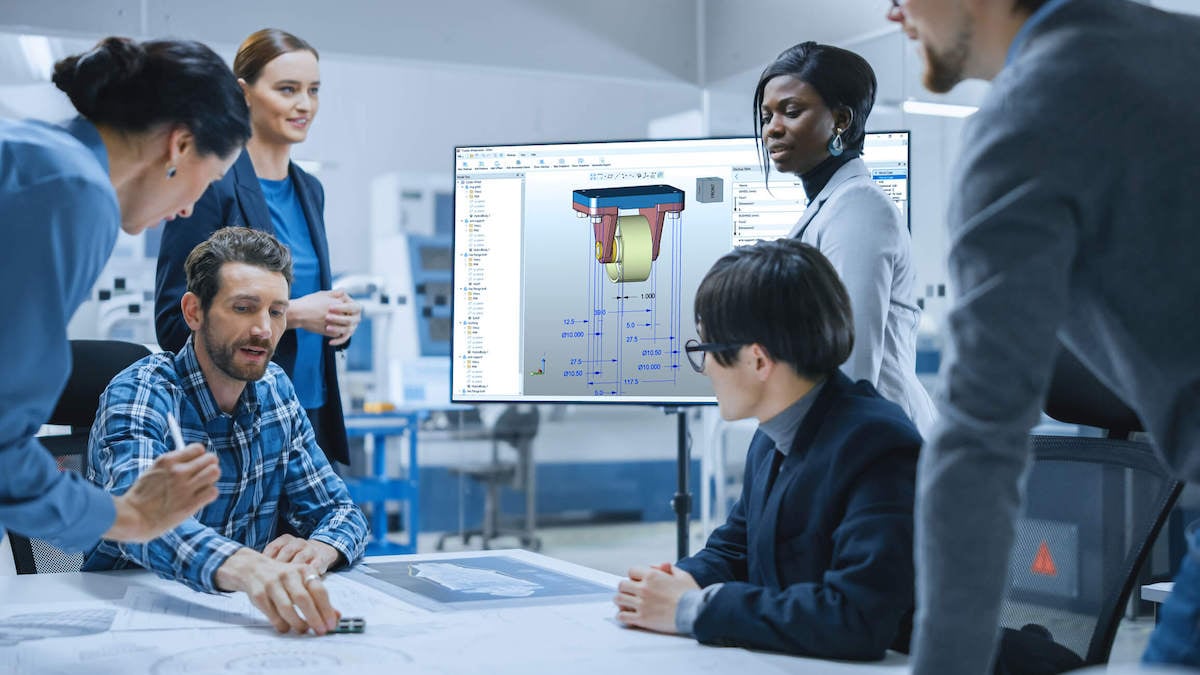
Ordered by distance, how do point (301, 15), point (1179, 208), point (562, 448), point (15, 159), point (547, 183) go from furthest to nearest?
point (562, 448)
point (301, 15)
point (547, 183)
point (15, 159)
point (1179, 208)

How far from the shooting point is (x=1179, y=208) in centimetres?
85

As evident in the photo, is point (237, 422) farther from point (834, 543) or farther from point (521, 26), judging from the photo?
point (521, 26)

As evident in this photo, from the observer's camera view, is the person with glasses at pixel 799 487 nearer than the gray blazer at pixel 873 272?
Yes

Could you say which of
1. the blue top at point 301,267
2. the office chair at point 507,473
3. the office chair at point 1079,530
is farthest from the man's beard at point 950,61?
the office chair at point 507,473

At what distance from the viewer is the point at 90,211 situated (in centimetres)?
116

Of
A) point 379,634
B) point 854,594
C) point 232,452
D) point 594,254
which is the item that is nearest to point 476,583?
point 379,634

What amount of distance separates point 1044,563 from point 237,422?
1317 millimetres

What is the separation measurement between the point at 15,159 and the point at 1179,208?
1.04 metres

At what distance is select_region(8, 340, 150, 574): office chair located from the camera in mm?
2260

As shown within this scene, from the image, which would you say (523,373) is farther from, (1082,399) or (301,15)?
(301,15)

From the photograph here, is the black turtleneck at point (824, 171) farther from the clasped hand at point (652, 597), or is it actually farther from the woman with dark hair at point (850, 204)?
the clasped hand at point (652, 597)

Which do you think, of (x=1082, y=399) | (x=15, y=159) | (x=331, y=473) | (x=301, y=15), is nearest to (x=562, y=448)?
(x=301, y=15)

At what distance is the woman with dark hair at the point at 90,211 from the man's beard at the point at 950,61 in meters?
0.80

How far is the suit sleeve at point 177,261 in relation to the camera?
235cm
